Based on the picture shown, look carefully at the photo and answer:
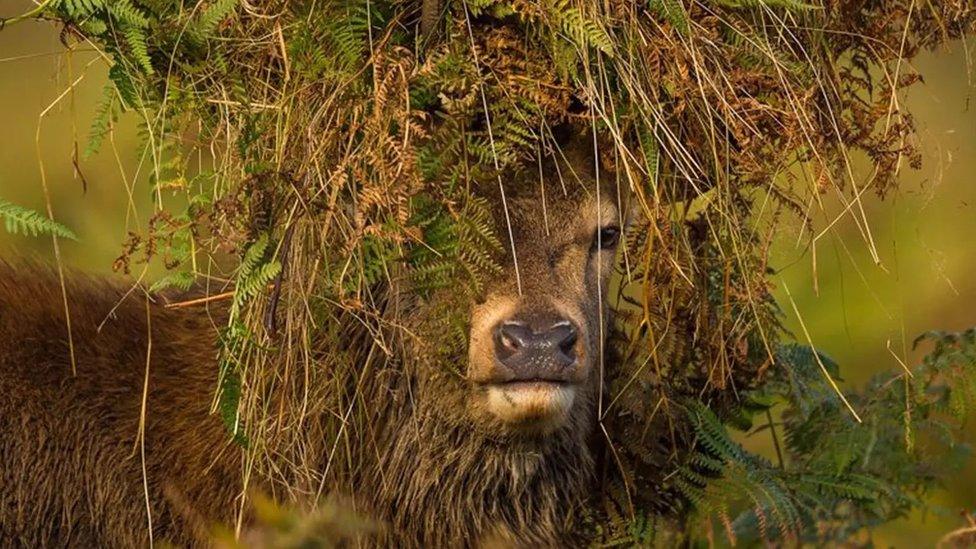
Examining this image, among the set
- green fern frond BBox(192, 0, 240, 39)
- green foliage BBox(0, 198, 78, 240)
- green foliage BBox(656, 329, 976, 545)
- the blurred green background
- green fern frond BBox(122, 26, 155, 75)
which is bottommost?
green foliage BBox(656, 329, 976, 545)

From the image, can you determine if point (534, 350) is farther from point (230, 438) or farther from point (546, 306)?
point (230, 438)

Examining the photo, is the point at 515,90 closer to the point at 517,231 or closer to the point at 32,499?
the point at 517,231

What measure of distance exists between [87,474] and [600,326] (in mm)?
1821

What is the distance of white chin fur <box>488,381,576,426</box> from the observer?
5.40 meters

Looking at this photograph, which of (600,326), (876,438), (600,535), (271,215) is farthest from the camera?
(876,438)

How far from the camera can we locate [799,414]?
700 cm

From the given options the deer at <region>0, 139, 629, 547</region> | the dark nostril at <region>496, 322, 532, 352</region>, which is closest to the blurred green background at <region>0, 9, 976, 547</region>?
the deer at <region>0, 139, 629, 547</region>

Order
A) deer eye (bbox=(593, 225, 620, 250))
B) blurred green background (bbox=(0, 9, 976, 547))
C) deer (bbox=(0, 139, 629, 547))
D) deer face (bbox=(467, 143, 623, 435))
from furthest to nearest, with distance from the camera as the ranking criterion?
blurred green background (bbox=(0, 9, 976, 547))
deer eye (bbox=(593, 225, 620, 250))
deer (bbox=(0, 139, 629, 547))
deer face (bbox=(467, 143, 623, 435))

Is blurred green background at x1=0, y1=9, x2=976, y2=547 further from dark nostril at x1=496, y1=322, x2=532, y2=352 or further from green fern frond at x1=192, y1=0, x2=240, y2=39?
dark nostril at x1=496, y1=322, x2=532, y2=352

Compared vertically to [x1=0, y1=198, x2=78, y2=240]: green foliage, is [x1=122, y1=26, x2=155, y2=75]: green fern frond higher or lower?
higher

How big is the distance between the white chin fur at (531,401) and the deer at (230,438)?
50 millimetres

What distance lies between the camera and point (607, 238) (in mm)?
5957

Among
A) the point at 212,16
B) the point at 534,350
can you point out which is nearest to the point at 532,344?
the point at 534,350

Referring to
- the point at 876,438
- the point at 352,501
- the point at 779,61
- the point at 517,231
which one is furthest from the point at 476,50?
the point at 876,438
